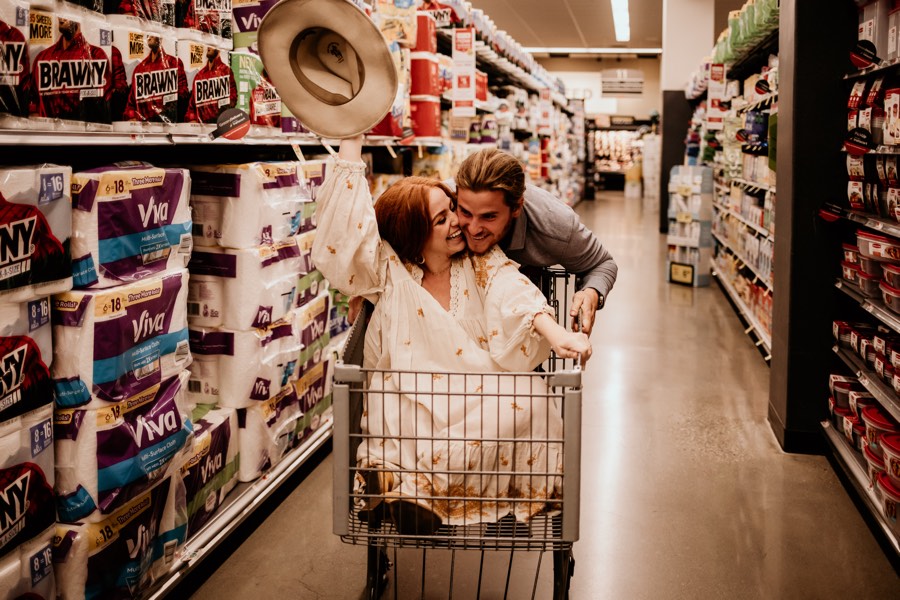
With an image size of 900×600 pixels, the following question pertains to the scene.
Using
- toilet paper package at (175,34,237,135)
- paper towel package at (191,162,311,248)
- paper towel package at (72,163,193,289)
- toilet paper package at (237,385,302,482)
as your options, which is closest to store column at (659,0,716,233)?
toilet paper package at (237,385,302,482)

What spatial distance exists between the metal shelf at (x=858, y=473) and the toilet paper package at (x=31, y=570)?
2.58 meters

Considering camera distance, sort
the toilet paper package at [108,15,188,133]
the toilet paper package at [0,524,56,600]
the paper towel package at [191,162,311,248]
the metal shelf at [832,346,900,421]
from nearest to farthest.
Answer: the toilet paper package at [0,524,56,600] → the toilet paper package at [108,15,188,133] → the paper towel package at [191,162,311,248] → the metal shelf at [832,346,900,421]

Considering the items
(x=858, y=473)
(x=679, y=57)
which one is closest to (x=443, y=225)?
(x=858, y=473)

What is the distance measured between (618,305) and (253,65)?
5.37 metres

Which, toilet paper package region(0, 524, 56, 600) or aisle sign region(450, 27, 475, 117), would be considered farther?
aisle sign region(450, 27, 475, 117)

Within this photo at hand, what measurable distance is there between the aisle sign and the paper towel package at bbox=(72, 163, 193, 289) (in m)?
3.10

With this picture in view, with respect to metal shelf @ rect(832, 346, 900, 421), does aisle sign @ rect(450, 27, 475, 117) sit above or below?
above

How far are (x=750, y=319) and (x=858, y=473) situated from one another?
3.26m

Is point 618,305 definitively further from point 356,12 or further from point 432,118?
point 356,12

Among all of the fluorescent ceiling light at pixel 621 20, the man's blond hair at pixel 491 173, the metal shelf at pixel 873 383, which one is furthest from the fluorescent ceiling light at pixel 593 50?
the man's blond hair at pixel 491 173

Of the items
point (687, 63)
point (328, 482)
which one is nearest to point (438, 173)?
point (328, 482)

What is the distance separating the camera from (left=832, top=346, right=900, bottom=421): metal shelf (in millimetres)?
2895

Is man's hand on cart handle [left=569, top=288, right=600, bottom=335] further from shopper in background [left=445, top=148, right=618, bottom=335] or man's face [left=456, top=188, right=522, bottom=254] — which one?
man's face [left=456, top=188, right=522, bottom=254]

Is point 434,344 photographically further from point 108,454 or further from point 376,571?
point 108,454
